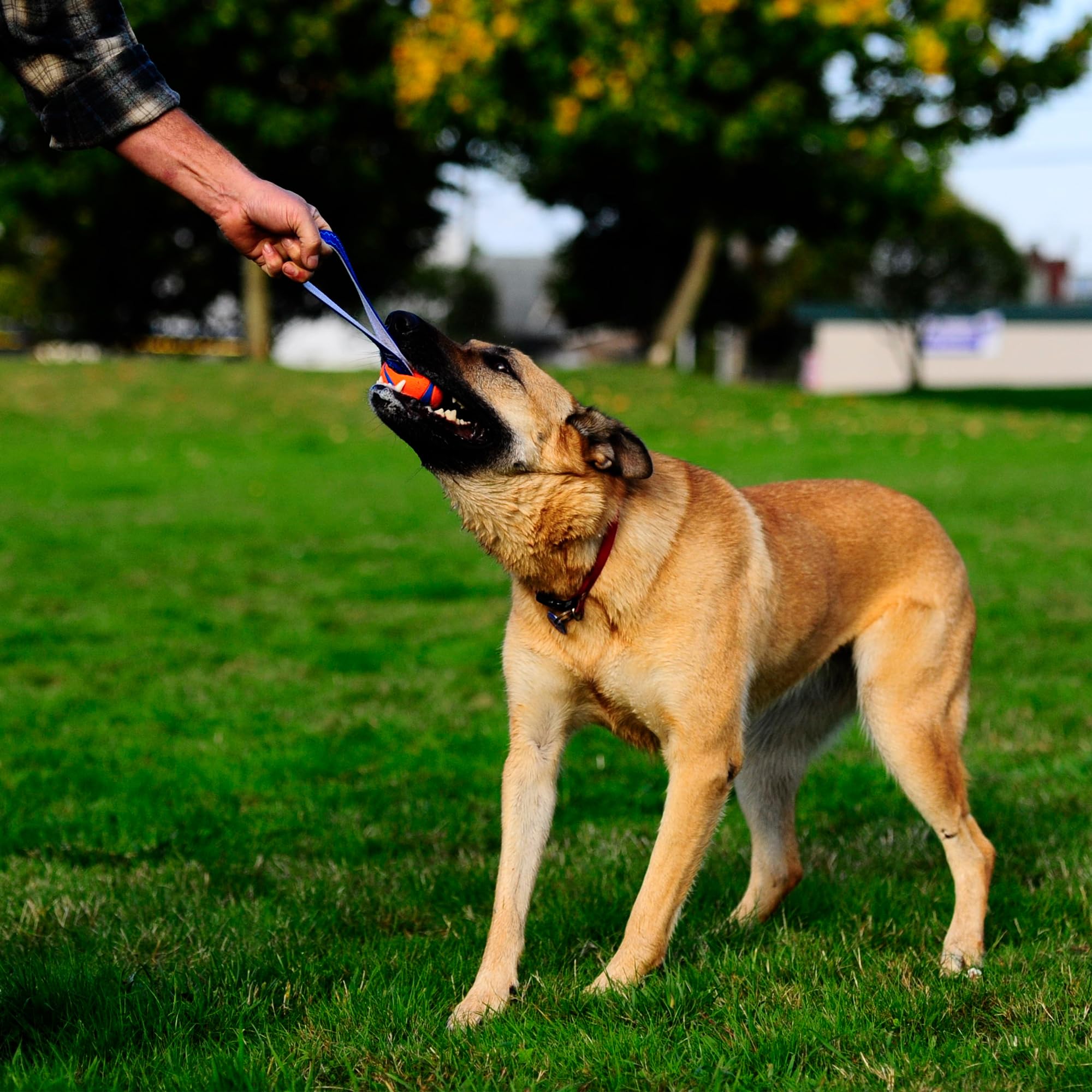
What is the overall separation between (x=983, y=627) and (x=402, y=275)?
109 feet

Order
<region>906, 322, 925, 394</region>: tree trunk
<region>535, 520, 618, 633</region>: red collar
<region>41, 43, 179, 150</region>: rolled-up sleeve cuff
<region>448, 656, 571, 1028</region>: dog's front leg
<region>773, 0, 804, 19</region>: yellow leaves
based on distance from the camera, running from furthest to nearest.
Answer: <region>906, 322, 925, 394</region>: tree trunk
<region>773, 0, 804, 19</region>: yellow leaves
<region>535, 520, 618, 633</region>: red collar
<region>448, 656, 571, 1028</region>: dog's front leg
<region>41, 43, 179, 150</region>: rolled-up sleeve cuff

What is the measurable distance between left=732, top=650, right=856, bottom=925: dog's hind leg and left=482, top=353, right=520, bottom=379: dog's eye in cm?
142

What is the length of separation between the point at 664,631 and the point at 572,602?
0.28 m

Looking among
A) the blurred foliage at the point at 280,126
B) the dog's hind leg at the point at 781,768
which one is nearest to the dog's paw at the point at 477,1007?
the dog's hind leg at the point at 781,768

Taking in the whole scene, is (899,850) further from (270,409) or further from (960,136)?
(960,136)

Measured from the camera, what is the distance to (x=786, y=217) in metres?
28.8

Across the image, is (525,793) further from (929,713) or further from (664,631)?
(929,713)

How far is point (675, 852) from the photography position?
356 centimetres

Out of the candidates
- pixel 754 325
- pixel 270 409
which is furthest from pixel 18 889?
pixel 754 325

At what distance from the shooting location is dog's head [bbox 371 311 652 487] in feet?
12.3

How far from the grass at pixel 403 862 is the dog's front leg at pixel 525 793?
167mm

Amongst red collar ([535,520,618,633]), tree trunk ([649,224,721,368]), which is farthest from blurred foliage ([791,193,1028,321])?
red collar ([535,520,618,633])

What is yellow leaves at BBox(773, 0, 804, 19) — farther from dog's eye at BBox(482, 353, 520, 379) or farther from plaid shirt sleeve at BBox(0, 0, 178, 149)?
plaid shirt sleeve at BBox(0, 0, 178, 149)

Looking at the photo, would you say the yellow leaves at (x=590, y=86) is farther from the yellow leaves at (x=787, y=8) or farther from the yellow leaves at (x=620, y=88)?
the yellow leaves at (x=787, y=8)
